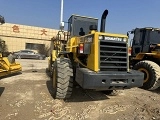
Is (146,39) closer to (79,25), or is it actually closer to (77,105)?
(79,25)

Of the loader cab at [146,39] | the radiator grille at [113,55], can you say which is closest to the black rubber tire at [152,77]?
the loader cab at [146,39]

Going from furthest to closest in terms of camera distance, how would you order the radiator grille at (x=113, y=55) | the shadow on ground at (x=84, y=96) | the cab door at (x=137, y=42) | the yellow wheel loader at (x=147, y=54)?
the cab door at (x=137, y=42) → the yellow wheel loader at (x=147, y=54) → the shadow on ground at (x=84, y=96) → the radiator grille at (x=113, y=55)

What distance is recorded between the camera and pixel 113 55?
5.62 meters

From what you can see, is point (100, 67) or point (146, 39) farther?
point (146, 39)

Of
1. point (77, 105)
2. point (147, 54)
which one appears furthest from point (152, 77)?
point (77, 105)

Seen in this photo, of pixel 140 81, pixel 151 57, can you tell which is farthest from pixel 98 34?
pixel 151 57

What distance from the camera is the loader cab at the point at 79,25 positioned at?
7336 mm

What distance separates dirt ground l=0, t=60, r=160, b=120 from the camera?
485 cm

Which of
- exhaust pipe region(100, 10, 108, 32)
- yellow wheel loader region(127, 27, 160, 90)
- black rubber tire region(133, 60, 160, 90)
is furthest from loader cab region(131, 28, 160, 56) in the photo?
exhaust pipe region(100, 10, 108, 32)

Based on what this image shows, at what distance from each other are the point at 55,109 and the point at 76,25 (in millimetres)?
3384

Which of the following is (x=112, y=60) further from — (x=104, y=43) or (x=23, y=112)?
(x=23, y=112)

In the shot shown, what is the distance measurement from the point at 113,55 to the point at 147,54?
384 cm

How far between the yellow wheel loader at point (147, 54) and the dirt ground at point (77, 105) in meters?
0.81

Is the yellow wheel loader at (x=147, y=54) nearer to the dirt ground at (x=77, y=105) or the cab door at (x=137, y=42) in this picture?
the cab door at (x=137, y=42)
